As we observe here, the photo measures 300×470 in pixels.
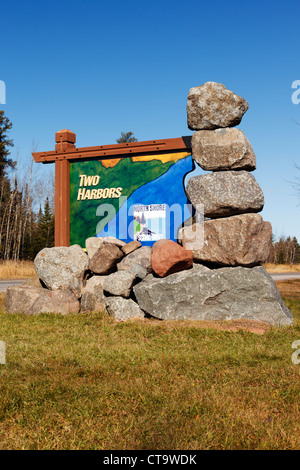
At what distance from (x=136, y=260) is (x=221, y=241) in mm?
1974

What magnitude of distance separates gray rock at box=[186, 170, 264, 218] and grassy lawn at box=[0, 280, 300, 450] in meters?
2.47

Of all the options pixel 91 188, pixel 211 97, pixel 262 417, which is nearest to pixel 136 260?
pixel 91 188

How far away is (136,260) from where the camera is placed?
9.62 metres

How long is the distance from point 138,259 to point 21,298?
2.68 metres

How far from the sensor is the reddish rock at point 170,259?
8828 mm

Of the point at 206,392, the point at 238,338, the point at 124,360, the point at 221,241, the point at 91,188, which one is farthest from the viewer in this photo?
the point at 91,188

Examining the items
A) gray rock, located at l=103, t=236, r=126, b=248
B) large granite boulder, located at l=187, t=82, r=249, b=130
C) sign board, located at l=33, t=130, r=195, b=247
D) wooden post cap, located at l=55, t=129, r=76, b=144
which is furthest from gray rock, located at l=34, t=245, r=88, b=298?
large granite boulder, located at l=187, t=82, r=249, b=130

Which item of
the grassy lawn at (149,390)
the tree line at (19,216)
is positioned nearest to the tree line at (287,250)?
the tree line at (19,216)

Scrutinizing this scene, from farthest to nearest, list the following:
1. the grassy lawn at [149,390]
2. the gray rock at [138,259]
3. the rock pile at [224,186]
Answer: the gray rock at [138,259]
the rock pile at [224,186]
the grassy lawn at [149,390]

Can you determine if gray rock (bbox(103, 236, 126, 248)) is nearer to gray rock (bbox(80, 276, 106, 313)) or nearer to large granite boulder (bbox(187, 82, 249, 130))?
gray rock (bbox(80, 276, 106, 313))

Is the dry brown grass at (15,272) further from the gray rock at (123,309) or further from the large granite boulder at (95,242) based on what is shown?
the gray rock at (123,309)

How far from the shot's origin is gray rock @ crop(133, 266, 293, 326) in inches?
336

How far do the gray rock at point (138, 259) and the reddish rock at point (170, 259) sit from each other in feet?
1.31

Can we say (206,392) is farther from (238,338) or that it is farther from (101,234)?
(101,234)
